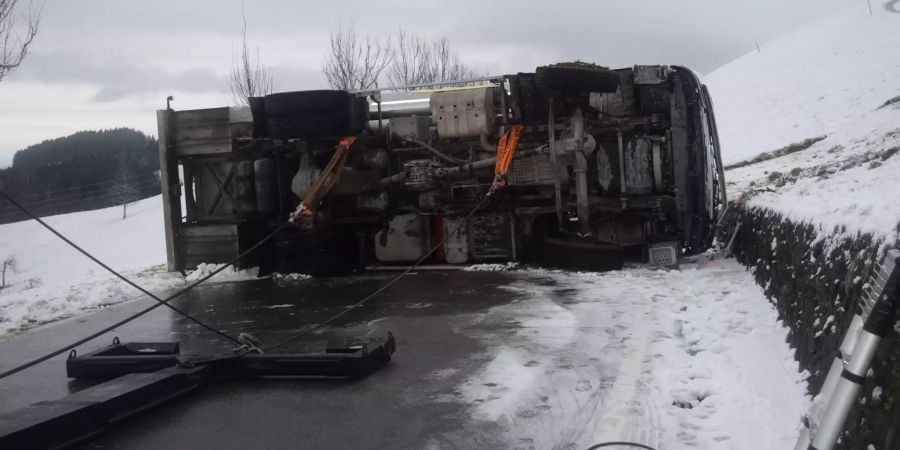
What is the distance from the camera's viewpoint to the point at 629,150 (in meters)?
10.5

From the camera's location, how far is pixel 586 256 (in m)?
10.5

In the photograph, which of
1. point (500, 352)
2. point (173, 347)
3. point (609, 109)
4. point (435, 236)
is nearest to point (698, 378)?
point (500, 352)

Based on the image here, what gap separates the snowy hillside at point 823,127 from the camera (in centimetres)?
521

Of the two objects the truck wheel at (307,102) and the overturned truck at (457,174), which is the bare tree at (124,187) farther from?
the truck wheel at (307,102)

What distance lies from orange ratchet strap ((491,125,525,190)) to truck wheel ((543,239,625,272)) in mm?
1313

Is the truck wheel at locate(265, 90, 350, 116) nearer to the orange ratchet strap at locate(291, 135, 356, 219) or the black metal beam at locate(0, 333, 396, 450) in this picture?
the orange ratchet strap at locate(291, 135, 356, 219)

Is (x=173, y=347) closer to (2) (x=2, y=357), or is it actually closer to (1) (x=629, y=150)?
(2) (x=2, y=357)

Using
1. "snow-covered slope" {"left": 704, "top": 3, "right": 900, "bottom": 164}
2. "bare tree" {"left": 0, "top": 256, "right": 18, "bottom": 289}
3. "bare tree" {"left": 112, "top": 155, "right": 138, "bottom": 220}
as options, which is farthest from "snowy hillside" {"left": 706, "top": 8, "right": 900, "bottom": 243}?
"bare tree" {"left": 112, "top": 155, "right": 138, "bottom": 220}

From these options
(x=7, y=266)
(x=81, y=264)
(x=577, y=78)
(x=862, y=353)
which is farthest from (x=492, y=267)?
(x=81, y=264)

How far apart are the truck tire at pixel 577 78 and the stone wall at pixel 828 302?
10.9ft

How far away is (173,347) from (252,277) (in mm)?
6162

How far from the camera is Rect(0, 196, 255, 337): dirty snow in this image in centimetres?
1003

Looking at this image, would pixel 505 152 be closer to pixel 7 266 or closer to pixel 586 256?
pixel 586 256

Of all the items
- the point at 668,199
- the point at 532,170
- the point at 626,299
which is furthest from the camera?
the point at 532,170
